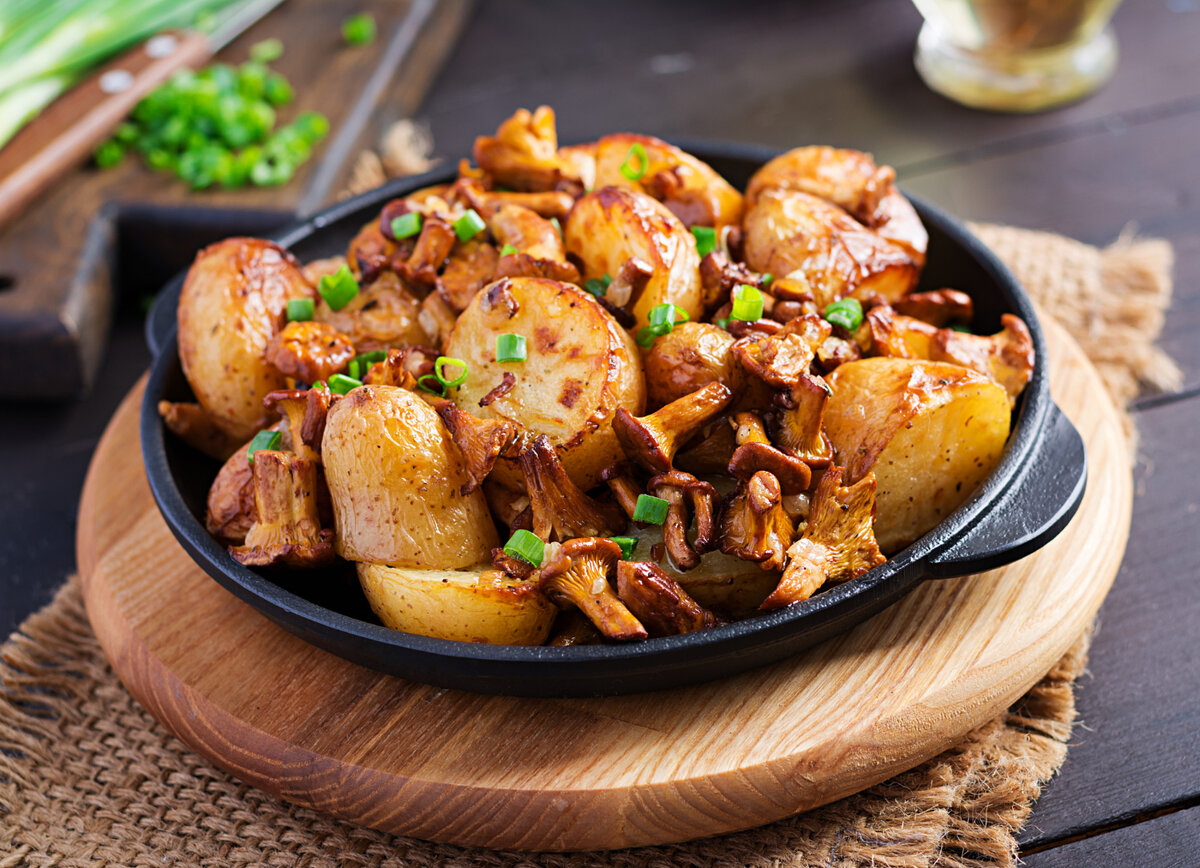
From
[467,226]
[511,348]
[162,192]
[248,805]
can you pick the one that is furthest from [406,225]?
[162,192]

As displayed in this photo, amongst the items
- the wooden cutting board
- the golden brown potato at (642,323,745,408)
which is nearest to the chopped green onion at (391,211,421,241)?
the golden brown potato at (642,323,745,408)

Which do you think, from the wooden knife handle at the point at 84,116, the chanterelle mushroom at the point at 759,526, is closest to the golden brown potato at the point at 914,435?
the chanterelle mushroom at the point at 759,526

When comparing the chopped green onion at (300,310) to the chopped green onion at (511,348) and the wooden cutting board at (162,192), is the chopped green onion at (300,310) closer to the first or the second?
the chopped green onion at (511,348)

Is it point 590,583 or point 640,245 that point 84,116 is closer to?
point 640,245

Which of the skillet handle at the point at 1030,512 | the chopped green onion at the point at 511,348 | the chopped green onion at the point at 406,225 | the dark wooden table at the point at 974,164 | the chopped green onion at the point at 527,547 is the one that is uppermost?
the chopped green onion at the point at 406,225

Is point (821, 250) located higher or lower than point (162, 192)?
lower

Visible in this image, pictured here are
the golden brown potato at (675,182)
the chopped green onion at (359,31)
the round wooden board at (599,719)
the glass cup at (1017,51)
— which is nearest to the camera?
the round wooden board at (599,719)
